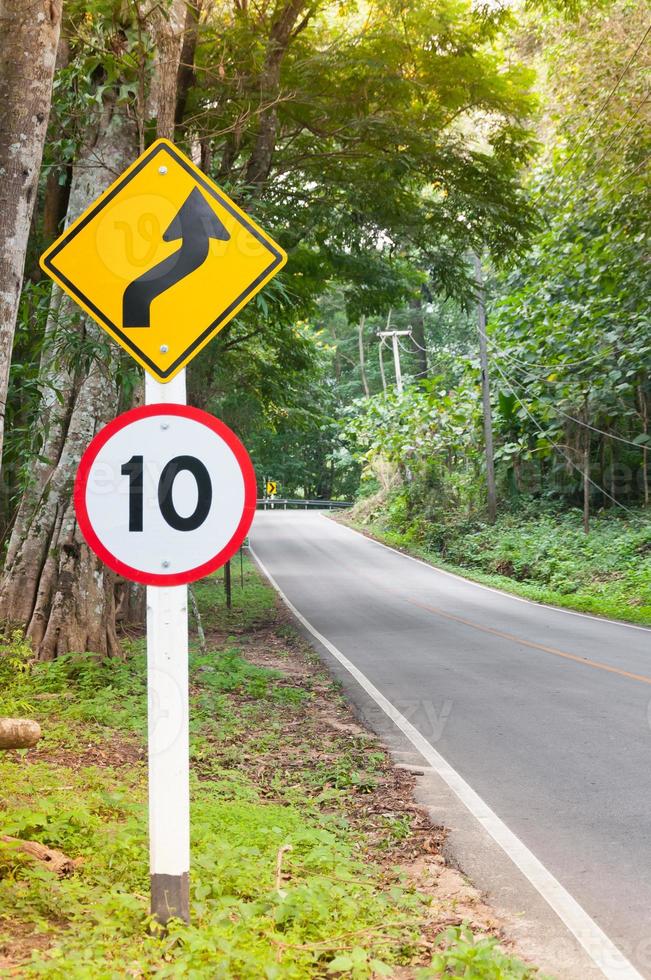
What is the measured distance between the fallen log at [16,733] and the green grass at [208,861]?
0.58m

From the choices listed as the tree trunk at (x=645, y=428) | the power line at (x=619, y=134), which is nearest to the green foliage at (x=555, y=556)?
the tree trunk at (x=645, y=428)

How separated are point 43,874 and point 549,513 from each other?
2748 centimetres

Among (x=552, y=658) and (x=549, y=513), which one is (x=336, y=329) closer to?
(x=549, y=513)

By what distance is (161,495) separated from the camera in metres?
3.33

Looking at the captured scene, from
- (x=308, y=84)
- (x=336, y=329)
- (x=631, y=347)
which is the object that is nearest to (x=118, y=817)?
(x=308, y=84)

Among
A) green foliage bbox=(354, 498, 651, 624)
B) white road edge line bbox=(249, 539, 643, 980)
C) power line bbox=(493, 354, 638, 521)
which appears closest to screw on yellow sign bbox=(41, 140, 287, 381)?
white road edge line bbox=(249, 539, 643, 980)

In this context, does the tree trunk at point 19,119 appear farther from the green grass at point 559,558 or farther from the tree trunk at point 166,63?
the green grass at point 559,558

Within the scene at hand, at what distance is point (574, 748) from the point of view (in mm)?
7492

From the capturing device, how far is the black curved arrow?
3.50 metres

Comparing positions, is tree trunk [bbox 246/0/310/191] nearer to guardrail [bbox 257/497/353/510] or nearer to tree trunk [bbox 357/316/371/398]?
tree trunk [bbox 357/316/371/398]

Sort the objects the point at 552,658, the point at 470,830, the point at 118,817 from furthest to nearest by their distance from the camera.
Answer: the point at 552,658, the point at 470,830, the point at 118,817

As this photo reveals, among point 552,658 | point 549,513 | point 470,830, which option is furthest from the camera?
point 549,513

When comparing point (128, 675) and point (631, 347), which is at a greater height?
point (631, 347)

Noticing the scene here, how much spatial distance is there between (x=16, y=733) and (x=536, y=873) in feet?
9.19
